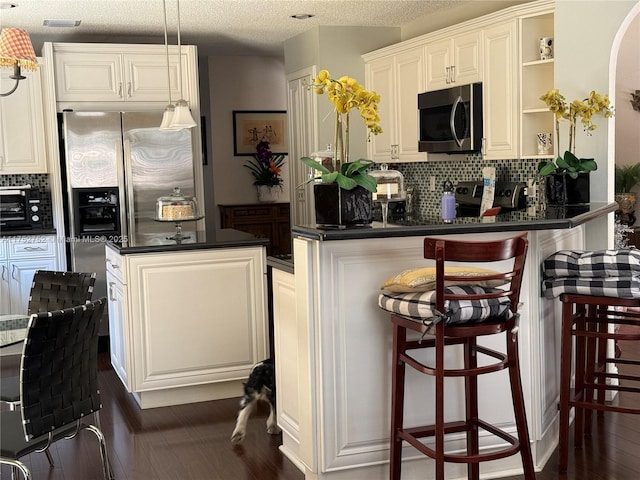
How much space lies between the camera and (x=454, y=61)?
5.52 meters

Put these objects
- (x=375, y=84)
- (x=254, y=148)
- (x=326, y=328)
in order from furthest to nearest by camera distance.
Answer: (x=254, y=148)
(x=375, y=84)
(x=326, y=328)

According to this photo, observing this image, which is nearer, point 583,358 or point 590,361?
point 583,358

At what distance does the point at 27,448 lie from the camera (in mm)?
2660

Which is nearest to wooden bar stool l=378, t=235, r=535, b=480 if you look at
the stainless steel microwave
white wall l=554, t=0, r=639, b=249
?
white wall l=554, t=0, r=639, b=249

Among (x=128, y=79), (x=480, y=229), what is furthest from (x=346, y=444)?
(x=128, y=79)

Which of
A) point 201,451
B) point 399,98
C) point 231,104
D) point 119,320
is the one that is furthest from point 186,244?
point 231,104

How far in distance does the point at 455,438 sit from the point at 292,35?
4.79 meters

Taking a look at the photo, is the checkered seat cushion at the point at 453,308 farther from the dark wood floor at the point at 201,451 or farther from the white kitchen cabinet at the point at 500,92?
the white kitchen cabinet at the point at 500,92

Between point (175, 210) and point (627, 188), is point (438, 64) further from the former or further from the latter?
point (627, 188)

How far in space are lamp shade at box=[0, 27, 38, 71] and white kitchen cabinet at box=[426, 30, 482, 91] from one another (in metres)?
2.94

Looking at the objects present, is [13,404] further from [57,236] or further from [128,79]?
[128,79]

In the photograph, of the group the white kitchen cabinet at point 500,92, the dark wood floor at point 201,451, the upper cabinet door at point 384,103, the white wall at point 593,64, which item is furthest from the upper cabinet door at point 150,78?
the white wall at point 593,64

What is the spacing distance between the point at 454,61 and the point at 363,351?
3.07 meters

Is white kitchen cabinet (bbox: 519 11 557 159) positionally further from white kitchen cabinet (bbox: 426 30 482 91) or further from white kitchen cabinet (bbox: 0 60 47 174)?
white kitchen cabinet (bbox: 0 60 47 174)
